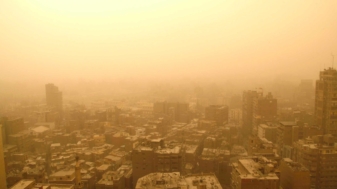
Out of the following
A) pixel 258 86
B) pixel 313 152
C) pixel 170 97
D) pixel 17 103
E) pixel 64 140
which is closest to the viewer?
pixel 313 152

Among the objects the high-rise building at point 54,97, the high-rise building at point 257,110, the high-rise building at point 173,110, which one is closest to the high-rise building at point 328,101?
the high-rise building at point 257,110

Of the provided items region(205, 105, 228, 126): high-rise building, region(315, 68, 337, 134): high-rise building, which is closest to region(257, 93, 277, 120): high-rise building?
region(205, 105, 228, 126): high-rise building

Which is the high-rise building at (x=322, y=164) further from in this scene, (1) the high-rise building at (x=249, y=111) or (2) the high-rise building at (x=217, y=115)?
(2) the high-rise building at (x=217, y=115)

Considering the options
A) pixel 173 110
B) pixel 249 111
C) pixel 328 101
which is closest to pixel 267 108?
pixel 249 111

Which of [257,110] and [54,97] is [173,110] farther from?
[54,97]

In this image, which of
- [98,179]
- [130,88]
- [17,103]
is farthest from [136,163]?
[130,88]

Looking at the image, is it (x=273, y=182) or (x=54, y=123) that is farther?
(x=54, y=123)

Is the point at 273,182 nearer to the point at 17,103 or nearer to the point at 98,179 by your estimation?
the point at 98,179
